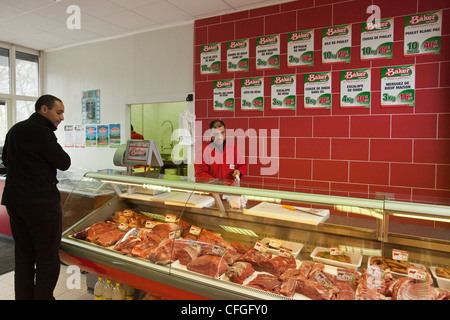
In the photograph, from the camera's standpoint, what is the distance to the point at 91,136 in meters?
6.14

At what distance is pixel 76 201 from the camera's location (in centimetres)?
288

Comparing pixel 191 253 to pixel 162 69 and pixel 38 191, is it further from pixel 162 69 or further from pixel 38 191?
pixel 162 69

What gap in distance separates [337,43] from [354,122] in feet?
3.13

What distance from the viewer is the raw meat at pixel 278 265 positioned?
1965 mm

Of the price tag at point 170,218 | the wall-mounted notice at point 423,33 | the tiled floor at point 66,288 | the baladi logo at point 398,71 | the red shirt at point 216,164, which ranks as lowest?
the tiled floor at point 66,288

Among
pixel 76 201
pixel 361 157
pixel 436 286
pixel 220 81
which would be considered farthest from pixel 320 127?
pixel 76 201

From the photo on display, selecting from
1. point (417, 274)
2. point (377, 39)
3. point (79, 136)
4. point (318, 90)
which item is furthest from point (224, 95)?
point (79, 136)

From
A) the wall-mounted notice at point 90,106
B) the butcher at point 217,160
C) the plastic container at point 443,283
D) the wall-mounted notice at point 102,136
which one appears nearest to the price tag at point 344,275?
the plastic container at point 443,283

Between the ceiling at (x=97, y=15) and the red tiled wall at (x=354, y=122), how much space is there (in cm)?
30

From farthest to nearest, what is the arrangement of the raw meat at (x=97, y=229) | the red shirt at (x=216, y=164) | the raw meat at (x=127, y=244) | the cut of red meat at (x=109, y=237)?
the red shirt at (x=216, y=164) → the raw meat at (x=97, y=229) → the cut of red meat at (x=109, y=237) → the raw meat at (x=127, y=244)

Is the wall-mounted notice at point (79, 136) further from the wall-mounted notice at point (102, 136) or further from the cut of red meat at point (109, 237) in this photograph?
the cut of red meat at point (109, 237)

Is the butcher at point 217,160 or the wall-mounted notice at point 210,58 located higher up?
the wall-mounted notice at point 210,58

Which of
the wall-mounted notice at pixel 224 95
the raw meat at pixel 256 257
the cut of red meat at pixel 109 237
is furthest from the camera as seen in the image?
the wall-mounted notice at pixel 224 95

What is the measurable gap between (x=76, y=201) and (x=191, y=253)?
4.52ft
